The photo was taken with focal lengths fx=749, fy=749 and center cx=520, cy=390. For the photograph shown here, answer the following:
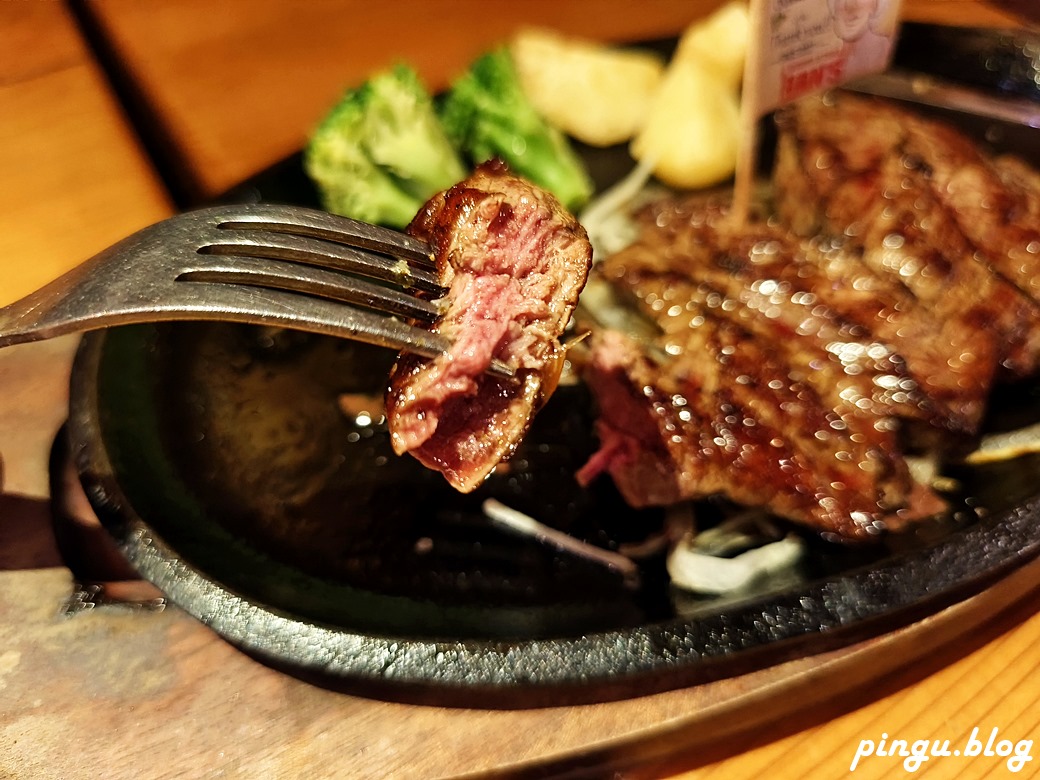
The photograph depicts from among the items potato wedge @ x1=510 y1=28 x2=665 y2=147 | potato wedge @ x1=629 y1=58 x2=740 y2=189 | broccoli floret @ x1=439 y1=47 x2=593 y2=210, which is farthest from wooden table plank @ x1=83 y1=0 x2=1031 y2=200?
broccoli floret @ x1=439 y1=47 x2=593 y2=210

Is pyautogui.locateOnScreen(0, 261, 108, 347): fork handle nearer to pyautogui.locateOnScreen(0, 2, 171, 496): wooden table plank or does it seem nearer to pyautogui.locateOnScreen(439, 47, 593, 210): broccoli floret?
pyautogui.locateOnScreen(0, 2, 171, 496): wooden table plank

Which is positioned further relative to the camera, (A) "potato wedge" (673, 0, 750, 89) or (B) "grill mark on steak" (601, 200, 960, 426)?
(A) "potato wedge" (673, 0, 750, 89)

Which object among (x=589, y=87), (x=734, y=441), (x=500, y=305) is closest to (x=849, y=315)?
(x=734, y=441)

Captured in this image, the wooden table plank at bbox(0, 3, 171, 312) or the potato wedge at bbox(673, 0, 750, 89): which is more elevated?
the potato wedge at bbox(673, 0, 750, 89)

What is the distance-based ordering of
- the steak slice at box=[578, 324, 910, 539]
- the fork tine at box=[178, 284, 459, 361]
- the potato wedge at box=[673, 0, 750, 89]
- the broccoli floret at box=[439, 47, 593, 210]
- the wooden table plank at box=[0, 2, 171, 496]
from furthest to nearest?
the potato wedge at box=[673, 0, 750, 89] < the broccoli floret at box=[439, 47, 593, 210] < the wooden table plank at box=[0, 2, 171, 496] < the steak slice at box=[578, 324, 910, 539] < the fork tine at box=[178, 284, 459, 361]

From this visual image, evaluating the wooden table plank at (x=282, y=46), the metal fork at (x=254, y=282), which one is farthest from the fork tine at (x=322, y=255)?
the wooden table plank at (x=282, y=46)

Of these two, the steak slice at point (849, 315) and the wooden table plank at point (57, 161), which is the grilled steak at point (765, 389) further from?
the wooden table plank at point (57, 161)
